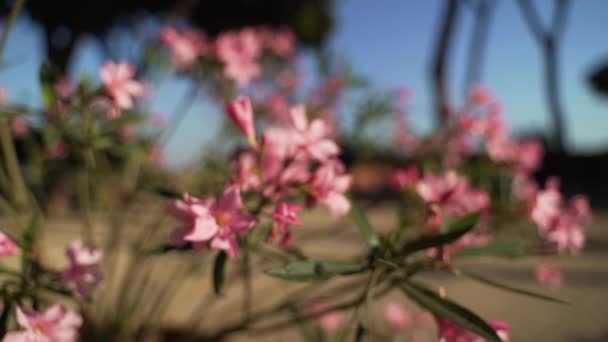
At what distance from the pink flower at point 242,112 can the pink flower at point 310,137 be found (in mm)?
59

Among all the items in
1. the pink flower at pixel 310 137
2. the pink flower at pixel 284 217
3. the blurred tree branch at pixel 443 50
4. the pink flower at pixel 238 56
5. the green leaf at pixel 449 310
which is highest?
the blurred tree branch at pixel 443 50

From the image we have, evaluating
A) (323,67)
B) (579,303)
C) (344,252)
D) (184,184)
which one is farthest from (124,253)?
(579,303)

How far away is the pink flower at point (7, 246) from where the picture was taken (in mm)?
574

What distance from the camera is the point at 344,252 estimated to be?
3.14 meters

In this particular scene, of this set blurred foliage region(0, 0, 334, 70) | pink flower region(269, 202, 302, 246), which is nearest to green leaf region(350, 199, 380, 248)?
pink flower region(269, 202, 302, 246)

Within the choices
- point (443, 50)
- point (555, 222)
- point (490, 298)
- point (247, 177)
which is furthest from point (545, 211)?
point (443, 50)

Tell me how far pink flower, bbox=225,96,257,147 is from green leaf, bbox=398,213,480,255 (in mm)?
273

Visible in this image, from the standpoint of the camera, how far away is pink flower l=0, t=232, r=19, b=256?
574 millimetres

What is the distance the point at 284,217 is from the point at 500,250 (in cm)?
36

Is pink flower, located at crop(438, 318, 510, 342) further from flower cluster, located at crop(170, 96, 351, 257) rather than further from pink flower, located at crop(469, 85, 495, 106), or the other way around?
pink flower, located at crop(469, 85, 495, 106)

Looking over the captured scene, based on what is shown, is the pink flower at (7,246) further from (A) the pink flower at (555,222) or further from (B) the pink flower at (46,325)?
(A) the pink flower at (555,222)

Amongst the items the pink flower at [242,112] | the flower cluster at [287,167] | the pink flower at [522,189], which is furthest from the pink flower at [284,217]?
the pink flower at [522,189]

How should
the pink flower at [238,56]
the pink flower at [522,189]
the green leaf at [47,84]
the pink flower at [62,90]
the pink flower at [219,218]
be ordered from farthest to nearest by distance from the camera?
the pink flower at [238,56] → the pink flower at [522,189] → the pink flower at [62,90] → the green leaf at [47,84] → the pink flower at [219,218]

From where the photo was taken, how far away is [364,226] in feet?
2.23
